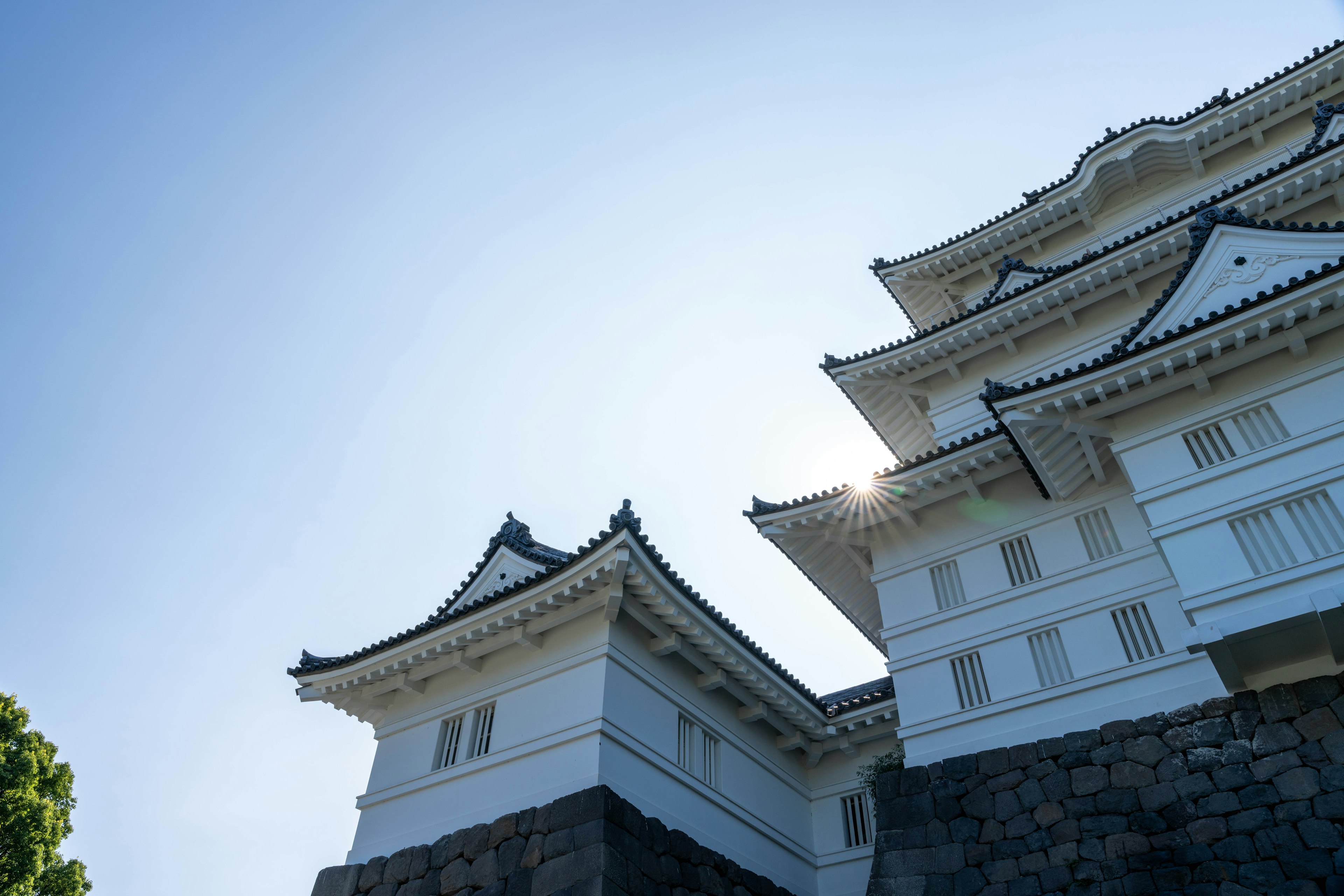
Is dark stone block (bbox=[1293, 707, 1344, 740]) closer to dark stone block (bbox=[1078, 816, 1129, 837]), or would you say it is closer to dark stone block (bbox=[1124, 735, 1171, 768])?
dark stone block (bbox=[1124, 735, 1171, 768])

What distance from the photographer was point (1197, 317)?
11906 millimetres

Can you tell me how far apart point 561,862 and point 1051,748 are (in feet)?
19.5

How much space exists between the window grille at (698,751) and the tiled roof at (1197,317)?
6239mm

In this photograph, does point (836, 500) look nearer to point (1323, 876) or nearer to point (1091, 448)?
point (1091, 448)

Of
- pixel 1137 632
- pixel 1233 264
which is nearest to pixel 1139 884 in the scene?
pixel 1137 632

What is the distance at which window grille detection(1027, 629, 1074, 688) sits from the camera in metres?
11.2

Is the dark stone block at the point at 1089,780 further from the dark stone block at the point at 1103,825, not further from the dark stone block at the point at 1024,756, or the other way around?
the dark stone block at the point at 1024,756

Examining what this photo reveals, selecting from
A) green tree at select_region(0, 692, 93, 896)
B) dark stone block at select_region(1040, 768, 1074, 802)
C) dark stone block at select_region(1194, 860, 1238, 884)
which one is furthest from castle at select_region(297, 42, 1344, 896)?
green tree at select_region(0, 692, 93, 896)

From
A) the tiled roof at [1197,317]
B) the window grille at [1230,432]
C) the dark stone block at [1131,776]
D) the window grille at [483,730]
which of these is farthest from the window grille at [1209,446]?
the window grille at [483,730]

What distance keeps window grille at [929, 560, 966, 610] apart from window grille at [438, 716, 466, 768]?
7.23m

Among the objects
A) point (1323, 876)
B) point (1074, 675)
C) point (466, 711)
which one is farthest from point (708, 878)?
point (1323, 876)

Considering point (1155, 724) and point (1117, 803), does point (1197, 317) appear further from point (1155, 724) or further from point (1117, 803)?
point (1117, 803)

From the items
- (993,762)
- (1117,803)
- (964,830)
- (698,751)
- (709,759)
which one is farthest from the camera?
(709,759)

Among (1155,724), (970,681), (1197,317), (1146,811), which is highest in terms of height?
(1197,317)
